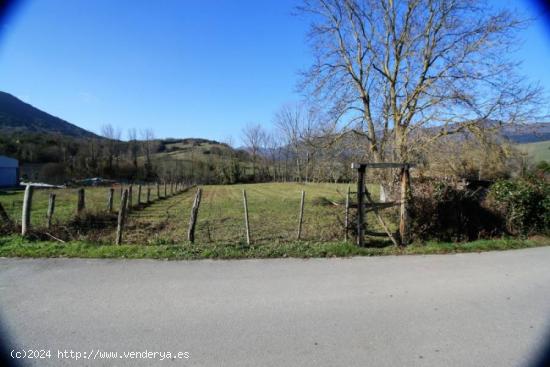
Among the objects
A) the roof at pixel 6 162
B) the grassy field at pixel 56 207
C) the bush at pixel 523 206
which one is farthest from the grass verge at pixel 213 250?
the roof at pixel 6 162

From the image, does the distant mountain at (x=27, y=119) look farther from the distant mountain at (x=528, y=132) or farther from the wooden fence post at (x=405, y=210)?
the wooden fence post at (x=405, y=210)

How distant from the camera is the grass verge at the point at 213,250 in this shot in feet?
22.0

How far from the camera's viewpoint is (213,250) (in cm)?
700

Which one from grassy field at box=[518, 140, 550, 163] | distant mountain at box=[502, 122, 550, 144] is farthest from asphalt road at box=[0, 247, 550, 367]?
grassy field at box=[518, 140, 550, 163]

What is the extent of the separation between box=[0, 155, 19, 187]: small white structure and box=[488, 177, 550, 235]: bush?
6774 cm

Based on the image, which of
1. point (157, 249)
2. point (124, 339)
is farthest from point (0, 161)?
point (124, 339)

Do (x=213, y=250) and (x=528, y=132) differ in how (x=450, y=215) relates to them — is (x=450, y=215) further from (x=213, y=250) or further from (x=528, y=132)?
(x=528, y=132)

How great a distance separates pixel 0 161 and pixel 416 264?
6878 cm

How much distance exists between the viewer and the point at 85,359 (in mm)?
3133

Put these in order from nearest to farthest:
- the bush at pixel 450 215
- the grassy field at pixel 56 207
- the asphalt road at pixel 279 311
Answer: the asphalt road at pixel 279 311 → the bush at pixel 450 215 → the grassy field at pixel 56 207

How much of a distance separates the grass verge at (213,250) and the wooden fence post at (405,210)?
1.41ft

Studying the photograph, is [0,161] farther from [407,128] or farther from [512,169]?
[512,169]

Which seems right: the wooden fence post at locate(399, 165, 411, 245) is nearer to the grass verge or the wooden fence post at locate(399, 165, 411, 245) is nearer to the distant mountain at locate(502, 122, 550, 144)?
the grass verge

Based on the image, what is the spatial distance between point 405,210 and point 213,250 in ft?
17.4
